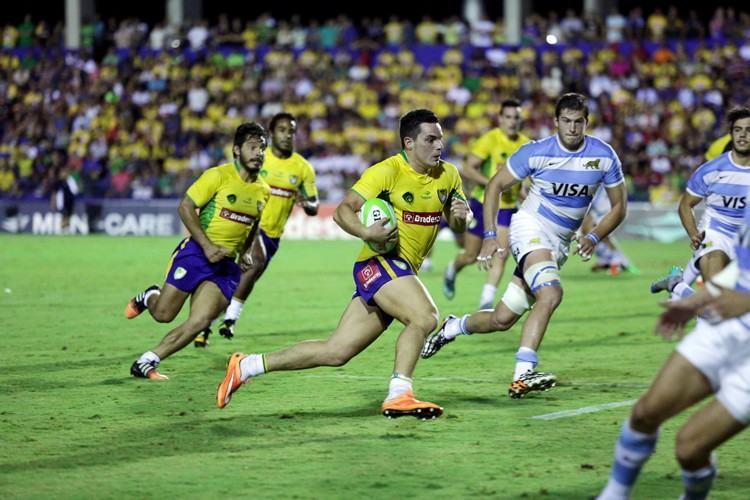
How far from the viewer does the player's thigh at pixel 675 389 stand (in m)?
5.23

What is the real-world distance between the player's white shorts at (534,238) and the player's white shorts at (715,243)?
1.39 m

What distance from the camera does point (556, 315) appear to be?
15695mm

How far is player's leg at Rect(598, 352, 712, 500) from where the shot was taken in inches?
206

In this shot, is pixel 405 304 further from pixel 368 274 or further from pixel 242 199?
pixel 242 199

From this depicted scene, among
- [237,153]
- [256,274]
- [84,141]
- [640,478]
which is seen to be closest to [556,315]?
[256,274]

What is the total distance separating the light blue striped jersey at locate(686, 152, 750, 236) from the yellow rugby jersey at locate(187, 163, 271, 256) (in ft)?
12.8

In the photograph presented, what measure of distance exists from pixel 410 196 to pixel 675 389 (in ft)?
12.4

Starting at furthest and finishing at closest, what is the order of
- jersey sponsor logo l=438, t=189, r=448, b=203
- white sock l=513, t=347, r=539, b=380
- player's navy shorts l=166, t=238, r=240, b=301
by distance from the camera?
player's navy shorts l=166, t=238, r=240, b=301 → white sock l=513, t=347, r=539, b=380 → jersey sponsor logo l=438, t=189, r=448, b=203

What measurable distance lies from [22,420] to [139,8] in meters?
47.7

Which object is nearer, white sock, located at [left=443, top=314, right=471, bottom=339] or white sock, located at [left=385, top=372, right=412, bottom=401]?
white sock, located at [left=385, top=372, right=412, bottom=401]

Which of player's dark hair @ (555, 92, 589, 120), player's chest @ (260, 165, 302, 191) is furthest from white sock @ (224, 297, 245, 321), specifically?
player's dark hair @ (555, 92, 589, 120)

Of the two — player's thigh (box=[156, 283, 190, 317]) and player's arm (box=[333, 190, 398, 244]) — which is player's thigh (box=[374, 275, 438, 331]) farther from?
player's thigh (box=[156, 283, 190, 317])

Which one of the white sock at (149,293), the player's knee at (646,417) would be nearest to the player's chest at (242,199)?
the white sock at (149,293)

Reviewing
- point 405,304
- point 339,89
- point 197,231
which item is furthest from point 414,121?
point 339,89
